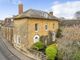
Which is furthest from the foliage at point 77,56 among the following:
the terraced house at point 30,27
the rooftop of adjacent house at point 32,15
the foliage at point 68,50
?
the rooftop of adjacent house at point 32,15

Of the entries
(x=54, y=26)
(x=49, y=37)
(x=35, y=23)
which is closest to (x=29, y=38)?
(x=35, y=23)

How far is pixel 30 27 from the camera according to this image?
38.1 meters

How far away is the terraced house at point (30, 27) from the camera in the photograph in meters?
37.8

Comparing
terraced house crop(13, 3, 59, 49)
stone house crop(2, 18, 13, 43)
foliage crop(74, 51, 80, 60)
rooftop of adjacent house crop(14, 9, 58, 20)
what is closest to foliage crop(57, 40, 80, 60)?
foliage crop(74, 51, 80, 60)

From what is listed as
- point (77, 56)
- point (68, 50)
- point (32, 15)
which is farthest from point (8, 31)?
point (77, 56)

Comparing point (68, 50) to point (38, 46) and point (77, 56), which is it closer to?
point (77, 56)

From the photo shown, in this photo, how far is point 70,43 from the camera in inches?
1061

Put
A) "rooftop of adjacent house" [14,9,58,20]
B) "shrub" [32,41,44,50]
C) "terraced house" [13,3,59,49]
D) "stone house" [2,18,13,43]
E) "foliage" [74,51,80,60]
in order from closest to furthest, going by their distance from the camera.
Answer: "foliage" [74,51,80,60] → "shrub" [32,41,44,50] → "terraced house" [13,3,59,49] → "rooftop of adjacent house" [14,9,58,20] → "stone house" [2,18,13,43]

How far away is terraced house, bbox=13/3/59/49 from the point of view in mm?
37812

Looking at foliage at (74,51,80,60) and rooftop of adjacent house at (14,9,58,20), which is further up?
rooftop of adjacent house at (14,9,58,20)

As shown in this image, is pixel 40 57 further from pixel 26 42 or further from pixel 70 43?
pixel 26 42

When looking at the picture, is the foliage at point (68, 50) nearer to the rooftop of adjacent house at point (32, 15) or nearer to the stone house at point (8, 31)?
the rooftop of adjacent house at point (32, 15)

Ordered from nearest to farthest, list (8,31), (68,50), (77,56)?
(77,56), (68,50), (8,31)

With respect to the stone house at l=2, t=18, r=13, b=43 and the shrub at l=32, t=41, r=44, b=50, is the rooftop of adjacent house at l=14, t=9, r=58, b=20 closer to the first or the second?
the shrub at l=32, t=41, r=44, b=50
